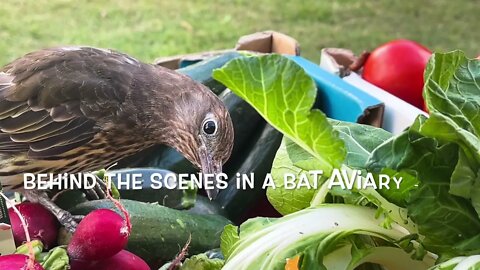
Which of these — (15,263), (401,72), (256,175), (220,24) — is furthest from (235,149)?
(220,24)

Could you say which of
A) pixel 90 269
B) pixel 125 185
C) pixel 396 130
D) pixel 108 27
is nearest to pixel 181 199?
pixel 125 185

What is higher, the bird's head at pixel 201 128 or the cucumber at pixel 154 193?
the bird's head at pixel 201 128

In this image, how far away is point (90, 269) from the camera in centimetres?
75

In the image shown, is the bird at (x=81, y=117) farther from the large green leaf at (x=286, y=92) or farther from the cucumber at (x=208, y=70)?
the cucumber at (x=208, y=70)

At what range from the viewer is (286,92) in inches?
25.4

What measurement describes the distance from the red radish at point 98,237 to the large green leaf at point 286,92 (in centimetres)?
21

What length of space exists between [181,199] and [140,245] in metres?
0.18

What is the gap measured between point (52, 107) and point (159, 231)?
0.76 feet

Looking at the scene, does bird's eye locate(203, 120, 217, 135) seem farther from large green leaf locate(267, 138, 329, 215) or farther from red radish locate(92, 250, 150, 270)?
red radish locate(92, 250, 150, 270)

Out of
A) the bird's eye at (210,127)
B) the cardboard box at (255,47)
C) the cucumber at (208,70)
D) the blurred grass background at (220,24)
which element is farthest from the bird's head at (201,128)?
the blurred grass background at (220,24)

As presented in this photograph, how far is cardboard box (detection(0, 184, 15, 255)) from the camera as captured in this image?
747 mm

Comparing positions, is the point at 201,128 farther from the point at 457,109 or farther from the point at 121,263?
the point at 457,109

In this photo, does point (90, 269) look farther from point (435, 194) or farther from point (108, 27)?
point (108, 27)

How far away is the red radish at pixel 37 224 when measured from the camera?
0.82 metres
